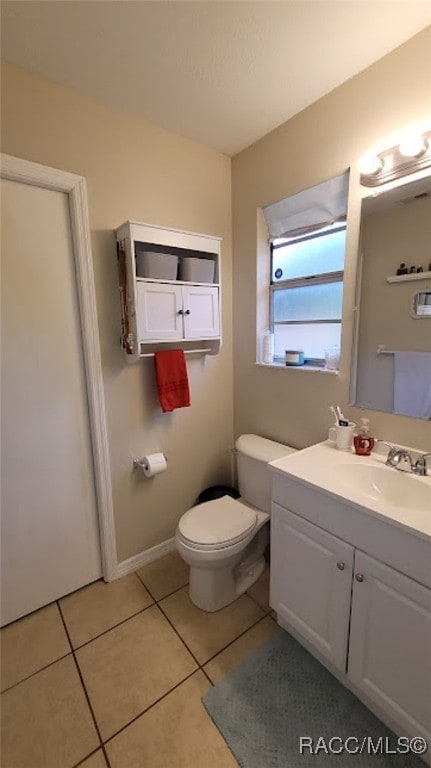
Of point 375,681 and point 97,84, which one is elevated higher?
point 97,84

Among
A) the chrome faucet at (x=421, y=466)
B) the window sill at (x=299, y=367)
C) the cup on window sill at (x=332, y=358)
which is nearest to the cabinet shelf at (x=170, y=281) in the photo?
the window sill at (x=299, y=367)

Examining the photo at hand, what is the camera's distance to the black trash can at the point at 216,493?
206cm

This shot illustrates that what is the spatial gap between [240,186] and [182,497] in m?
1.95

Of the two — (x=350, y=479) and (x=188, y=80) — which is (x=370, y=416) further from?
(x=188, y=80)

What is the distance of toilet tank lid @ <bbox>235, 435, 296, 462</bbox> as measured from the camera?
1728 mm

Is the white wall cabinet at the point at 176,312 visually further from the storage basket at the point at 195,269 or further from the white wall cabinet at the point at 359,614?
Answer: the white wall cabinet at the point at 359,614

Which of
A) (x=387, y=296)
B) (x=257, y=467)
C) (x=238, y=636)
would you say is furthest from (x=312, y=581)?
(x=387, y=296)

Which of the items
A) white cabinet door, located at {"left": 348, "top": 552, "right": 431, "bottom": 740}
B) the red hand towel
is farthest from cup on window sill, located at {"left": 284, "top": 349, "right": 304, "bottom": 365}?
white cabinet door, located at {"left": 348, "top": 552, "right": 431, "bottom": 740}

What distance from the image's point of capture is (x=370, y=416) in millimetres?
1453

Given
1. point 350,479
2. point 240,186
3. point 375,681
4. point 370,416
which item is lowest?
point 375,681

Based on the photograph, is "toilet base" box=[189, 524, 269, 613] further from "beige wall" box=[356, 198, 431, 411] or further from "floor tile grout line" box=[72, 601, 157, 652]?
"beige wall" box=[356, 198, 431, 411]

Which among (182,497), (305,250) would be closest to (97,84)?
(305,250)

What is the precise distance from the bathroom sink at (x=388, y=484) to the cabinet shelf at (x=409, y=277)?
2.52 ft

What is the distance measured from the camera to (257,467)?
1759 mm
